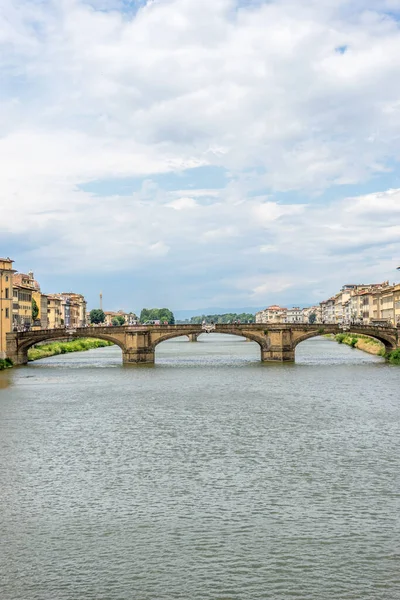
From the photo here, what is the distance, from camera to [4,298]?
7838 centimetres

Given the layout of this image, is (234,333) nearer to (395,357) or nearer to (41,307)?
(395,357)

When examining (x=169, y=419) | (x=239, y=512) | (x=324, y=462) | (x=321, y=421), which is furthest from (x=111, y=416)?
(x=239, y=512)

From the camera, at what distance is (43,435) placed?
121 feet

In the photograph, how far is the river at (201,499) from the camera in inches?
717

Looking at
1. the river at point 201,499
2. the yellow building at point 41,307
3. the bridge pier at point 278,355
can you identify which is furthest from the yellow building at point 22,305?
the river at point 201,499

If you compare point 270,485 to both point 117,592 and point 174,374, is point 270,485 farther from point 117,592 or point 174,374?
point 174,374

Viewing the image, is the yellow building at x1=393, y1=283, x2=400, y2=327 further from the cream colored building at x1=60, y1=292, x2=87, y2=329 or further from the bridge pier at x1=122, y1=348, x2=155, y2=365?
the cream colored building at x1=60, y1=292, x2=87, y2=329

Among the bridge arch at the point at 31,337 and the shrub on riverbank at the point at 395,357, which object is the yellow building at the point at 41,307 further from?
the shrub on riverbank at the point at 395,357

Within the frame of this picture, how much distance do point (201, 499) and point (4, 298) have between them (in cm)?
5754

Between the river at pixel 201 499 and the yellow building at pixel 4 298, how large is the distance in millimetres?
30012

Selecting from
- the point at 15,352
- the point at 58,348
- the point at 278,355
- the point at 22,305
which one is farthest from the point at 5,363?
the point at 22,305

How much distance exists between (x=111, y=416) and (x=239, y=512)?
2107cm

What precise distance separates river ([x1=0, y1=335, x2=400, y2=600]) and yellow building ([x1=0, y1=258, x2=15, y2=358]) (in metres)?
30.0

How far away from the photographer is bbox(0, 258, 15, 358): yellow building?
77562 mm
